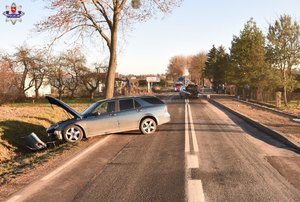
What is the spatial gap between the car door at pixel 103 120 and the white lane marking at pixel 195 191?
22.5ft

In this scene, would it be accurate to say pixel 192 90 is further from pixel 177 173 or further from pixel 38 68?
pixel 177 173

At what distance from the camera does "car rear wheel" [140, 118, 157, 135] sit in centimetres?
1414

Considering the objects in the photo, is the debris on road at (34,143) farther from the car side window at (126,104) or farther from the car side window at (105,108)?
the car side window at (126,104)

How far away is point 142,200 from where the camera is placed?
5.97 m


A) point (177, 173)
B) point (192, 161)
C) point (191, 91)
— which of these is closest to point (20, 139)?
point (192, 161)

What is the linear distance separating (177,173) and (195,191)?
1346 mm

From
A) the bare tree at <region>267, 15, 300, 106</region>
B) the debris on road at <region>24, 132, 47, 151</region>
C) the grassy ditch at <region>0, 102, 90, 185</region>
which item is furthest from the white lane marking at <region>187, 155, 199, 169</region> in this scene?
the bare tree at <region>267, 15, 300, 106</region>

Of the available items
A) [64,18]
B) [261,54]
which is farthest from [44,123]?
[261,54]

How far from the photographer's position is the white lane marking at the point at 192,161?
8.32m

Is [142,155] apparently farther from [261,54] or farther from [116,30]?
[261,54]

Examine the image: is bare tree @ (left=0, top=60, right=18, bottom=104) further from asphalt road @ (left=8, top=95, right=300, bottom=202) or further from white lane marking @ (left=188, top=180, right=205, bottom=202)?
white lane marking @ (left=188, top=180, right=205, bottom=202)

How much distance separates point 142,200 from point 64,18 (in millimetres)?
18091

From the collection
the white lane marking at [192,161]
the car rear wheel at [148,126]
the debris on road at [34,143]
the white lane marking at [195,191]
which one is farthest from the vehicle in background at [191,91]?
the white lane marking at [195,191]

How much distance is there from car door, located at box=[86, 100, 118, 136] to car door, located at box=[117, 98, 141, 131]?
246mm
